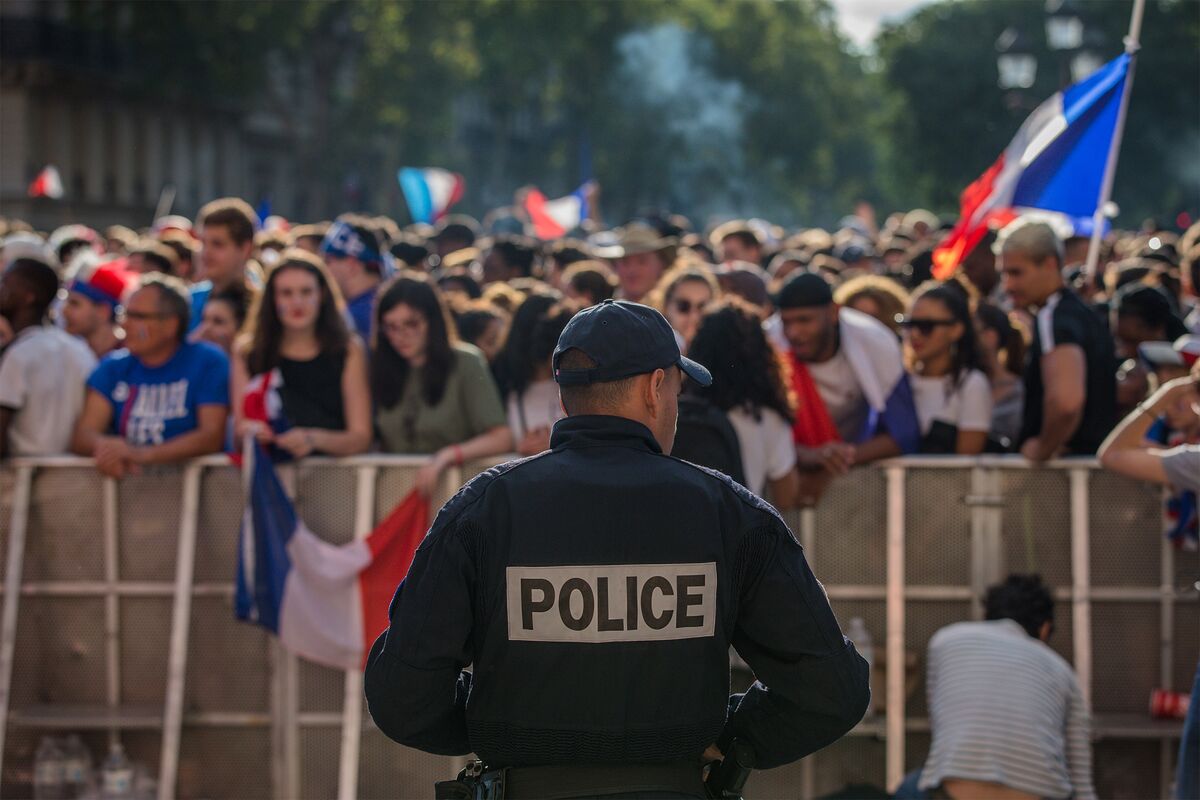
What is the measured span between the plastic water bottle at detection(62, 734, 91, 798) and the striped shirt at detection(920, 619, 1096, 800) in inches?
137

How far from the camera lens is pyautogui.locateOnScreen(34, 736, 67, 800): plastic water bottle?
736 cm

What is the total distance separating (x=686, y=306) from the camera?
306 inches

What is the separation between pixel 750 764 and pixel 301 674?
3765mm

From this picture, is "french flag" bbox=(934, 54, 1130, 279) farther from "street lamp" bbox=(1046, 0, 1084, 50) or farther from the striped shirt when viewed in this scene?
"street lamp" bbox=(1046, 0, 1084, 50)

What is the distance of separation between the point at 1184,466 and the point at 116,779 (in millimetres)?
4458

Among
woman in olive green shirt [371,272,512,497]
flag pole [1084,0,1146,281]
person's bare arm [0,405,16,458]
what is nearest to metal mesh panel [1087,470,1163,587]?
flag pole [1084,0,1146,281]

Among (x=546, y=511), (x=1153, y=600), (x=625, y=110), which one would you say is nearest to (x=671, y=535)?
(x=546, y=511)

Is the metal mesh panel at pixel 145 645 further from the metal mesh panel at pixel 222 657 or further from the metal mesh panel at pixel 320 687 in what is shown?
the metal mesh panel at pixel 320 687

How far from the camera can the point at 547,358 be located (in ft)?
24.3

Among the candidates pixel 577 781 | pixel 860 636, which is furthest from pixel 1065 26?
pixel 577 781

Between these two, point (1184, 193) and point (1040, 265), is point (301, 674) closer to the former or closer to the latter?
point (1040, 265)

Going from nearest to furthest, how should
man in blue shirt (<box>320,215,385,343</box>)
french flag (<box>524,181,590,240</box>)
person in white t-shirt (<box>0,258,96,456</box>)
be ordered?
person in white t-shirt (<box>0,258,96,456</box>) < man in blue shirt (<box>320,215,385,343</box>) < french flag (<box>524,181,590,240</box>)

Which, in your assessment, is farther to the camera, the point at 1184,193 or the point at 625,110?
the point at 625,110

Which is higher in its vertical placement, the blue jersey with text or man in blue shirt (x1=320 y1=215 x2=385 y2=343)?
man in blue shirt (x1=320 y1=215 x2=385 y2=343)
